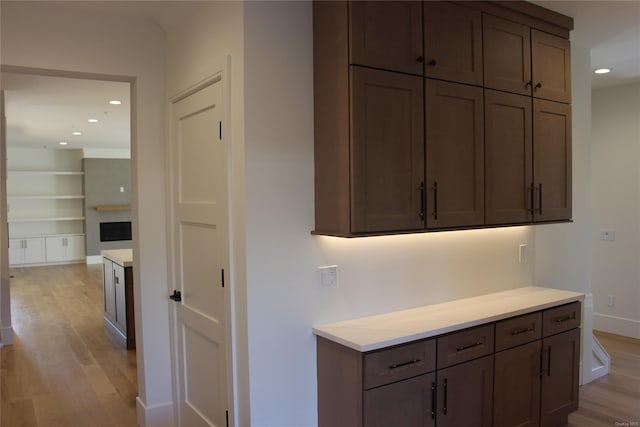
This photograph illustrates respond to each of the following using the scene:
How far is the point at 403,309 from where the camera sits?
2850 mm

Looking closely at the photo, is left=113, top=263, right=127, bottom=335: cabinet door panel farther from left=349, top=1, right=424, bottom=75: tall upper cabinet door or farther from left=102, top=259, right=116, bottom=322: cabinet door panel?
left=349, top=1, right=424, bottom=75: tall upper cabinet door

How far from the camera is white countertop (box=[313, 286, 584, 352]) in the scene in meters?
2.30

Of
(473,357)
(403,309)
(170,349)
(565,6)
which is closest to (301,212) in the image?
(403,309)

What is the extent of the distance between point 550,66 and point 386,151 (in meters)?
1.60

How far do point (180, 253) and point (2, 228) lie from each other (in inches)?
133

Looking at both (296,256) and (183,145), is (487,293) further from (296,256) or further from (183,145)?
(183,145)

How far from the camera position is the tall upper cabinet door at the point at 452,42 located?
8.24ft

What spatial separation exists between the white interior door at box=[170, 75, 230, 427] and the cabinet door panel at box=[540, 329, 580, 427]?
1.93m

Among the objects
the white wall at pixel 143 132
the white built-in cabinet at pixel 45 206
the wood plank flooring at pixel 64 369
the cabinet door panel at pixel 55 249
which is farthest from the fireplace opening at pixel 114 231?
the white wall at pixel 143 132

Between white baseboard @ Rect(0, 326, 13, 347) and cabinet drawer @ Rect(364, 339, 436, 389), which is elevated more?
cabinet drawer @ Rect(364, 339, 436, 389)

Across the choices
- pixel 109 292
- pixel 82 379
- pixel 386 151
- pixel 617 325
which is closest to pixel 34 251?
pixel 109 292

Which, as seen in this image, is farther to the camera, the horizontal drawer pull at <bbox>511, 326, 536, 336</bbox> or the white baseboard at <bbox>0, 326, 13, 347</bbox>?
the white baseboard at <bbox>0, 326, 13, 347</bbox>

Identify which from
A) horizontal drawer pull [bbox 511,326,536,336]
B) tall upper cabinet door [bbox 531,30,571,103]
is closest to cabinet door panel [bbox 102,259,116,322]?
horizontal drawer pull [bbox 511,326,536,336]

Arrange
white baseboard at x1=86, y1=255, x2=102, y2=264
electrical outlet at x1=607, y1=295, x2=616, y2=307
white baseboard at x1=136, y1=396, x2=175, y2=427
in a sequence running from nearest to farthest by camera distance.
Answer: white baseboard at x1=136, y1=396, x2=175, y2=427 → electrical outlet at x1=607, y1=295, x2=616, y2=307 → white baseboard at x1=86, y1=255, x2=102, y2=264
